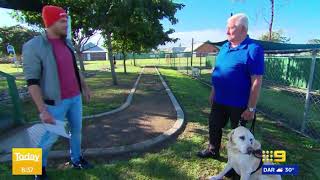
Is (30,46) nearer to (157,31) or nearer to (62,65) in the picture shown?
(62,65)

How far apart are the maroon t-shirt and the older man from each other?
1.76 meters

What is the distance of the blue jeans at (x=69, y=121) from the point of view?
3.41 meters

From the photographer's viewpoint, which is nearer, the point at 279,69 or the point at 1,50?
the point at 279,69

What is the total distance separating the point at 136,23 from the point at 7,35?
37.7 meters

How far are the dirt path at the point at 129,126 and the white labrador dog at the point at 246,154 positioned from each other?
2.27 metres

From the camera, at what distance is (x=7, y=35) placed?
43750 millimetres

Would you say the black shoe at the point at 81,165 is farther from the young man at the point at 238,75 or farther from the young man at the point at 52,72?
the young man at the point at 238,75

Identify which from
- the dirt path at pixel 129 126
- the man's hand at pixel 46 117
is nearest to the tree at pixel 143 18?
the dirt path at pixel 129 126

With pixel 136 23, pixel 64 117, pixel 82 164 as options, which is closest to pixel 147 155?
pixel 82 164

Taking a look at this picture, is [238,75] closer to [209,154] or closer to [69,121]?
[209,154]

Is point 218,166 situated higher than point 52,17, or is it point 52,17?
point 52,17

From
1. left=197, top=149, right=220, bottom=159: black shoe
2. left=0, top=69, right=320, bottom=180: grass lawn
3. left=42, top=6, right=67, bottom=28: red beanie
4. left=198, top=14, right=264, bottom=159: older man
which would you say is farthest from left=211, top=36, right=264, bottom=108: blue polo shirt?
left=42, top=6, right=67, bottom=28: red beanie

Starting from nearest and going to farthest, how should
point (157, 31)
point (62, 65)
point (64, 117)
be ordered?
point (62, 65) < point (64, 117) < point (157, 31)

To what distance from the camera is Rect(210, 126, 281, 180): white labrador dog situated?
3.19 metres
